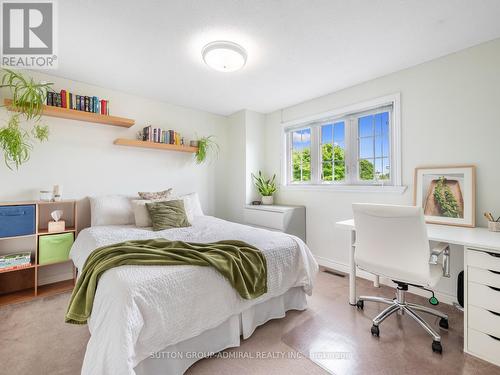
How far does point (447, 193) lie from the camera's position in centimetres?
227

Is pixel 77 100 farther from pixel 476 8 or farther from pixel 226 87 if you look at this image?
pixel 476 8

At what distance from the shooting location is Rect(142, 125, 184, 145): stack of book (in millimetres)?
3301

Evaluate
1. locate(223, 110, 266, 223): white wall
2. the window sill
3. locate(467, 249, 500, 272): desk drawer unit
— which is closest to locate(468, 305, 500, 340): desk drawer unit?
locate(467, 249, 500, 272): desk drawer unit

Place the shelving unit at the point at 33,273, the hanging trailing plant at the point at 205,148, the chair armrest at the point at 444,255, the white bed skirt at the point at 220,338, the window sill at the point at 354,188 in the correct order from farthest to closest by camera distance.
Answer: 1. the hanging trailing plant at the point at 205,148
2. the window sill at the point at 354,188
3. the shelving unit at the point at 33,273
4. the chair armrest at the point at 444,255
5. the white bed skirt at the point at 220,338

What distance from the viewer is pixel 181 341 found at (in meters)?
1.41

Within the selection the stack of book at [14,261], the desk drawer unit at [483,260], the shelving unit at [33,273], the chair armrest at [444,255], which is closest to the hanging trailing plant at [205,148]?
the shelving unit at [33,273]

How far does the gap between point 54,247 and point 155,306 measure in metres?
2.00

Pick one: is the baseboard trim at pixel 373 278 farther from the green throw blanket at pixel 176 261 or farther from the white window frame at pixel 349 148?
the green throw blanket at pixel 176 261

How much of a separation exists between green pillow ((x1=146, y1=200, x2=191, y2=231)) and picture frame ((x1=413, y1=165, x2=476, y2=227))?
2.51 meters

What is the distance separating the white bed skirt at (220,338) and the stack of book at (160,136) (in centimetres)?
260

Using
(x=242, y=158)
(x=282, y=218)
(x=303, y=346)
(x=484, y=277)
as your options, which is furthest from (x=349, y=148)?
(x=303, y=346)

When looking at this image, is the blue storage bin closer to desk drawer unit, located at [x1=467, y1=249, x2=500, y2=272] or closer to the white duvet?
the white duvet

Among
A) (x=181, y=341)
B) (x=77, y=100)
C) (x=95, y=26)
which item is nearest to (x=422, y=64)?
(x=95, y=26)

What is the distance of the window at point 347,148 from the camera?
2771mm
